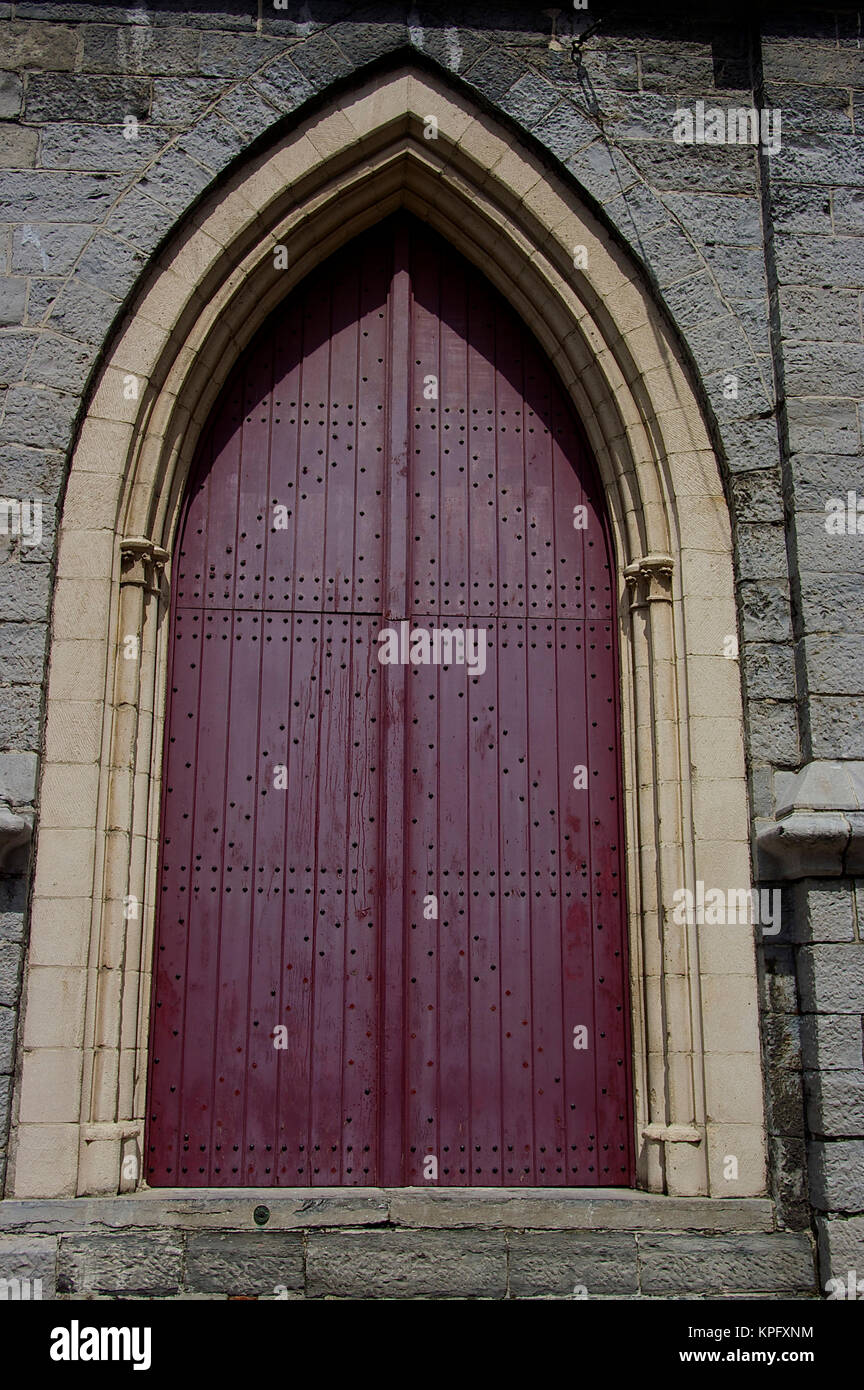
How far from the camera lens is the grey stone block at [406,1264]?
4.50 metres

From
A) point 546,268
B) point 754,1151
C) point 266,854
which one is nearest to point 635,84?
point 546,268

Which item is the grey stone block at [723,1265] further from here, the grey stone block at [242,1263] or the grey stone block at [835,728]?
the grey stone block at [835,728]

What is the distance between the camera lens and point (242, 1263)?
4500mm

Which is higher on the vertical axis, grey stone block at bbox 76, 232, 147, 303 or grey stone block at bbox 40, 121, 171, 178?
grey stone block at bbox 40, 121, 171, 178

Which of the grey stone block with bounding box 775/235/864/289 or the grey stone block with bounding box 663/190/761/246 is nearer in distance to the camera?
the grey stone block with bounding box 775/235/864/289

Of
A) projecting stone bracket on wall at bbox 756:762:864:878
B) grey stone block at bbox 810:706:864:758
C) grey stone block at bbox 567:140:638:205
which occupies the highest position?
grey stone block at bbox 567:140:638:205

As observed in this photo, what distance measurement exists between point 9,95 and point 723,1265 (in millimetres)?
5484

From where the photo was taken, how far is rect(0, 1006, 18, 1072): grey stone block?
180 inches

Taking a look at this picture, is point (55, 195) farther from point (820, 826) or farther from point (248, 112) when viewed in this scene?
point (820, 826)

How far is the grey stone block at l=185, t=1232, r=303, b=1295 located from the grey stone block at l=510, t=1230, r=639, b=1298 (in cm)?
79

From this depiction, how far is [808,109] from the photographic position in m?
5.58

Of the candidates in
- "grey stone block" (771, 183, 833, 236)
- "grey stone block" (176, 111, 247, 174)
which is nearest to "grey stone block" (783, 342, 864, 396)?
"grey stone block" (771, 183, 833, 236)

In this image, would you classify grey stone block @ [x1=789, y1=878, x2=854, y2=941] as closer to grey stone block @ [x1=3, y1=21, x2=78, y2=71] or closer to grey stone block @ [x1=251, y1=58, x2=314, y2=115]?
grey stone block @ [x1=251, y1=58, x2=314, y2=115]

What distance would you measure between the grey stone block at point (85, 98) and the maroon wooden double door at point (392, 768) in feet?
3.47
